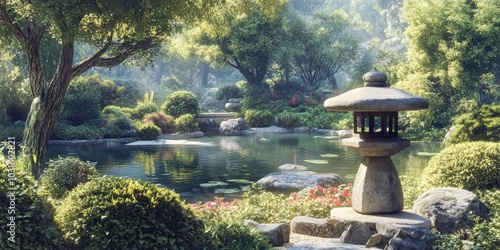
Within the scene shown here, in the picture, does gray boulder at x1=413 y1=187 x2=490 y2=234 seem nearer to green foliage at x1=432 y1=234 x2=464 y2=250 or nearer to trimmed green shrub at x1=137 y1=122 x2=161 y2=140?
green foliage at x1=432 y1=234 x2=464 y2=250

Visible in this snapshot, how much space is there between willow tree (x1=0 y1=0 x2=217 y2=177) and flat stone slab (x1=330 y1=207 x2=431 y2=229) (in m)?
6.19

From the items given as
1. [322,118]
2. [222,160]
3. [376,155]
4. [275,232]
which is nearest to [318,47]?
[322,118]

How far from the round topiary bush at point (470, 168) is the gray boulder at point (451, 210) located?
171 centimetres

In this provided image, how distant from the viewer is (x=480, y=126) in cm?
1528

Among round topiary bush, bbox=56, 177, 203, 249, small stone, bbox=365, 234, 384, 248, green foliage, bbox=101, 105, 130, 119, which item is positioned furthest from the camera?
green foliage, bbox=101, 105, 130, 119

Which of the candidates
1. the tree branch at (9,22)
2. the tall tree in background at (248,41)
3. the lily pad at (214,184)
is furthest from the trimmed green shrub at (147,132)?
the tree branch at (9,22)

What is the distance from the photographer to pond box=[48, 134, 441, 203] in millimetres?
17656

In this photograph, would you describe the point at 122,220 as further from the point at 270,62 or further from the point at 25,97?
the point at 270,62

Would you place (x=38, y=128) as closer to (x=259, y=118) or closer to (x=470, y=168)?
(x=470, y=168)

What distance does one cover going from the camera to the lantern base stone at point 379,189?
9.45m

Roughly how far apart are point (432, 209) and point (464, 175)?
231cm

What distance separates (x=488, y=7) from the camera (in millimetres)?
27906

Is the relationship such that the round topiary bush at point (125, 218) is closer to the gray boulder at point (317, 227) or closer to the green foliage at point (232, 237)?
the green foliage at point (232, 237)

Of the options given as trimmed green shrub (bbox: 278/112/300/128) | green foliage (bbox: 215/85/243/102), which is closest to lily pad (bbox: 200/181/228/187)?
trimmed green shrub (bbox: 278/112/300/128)
